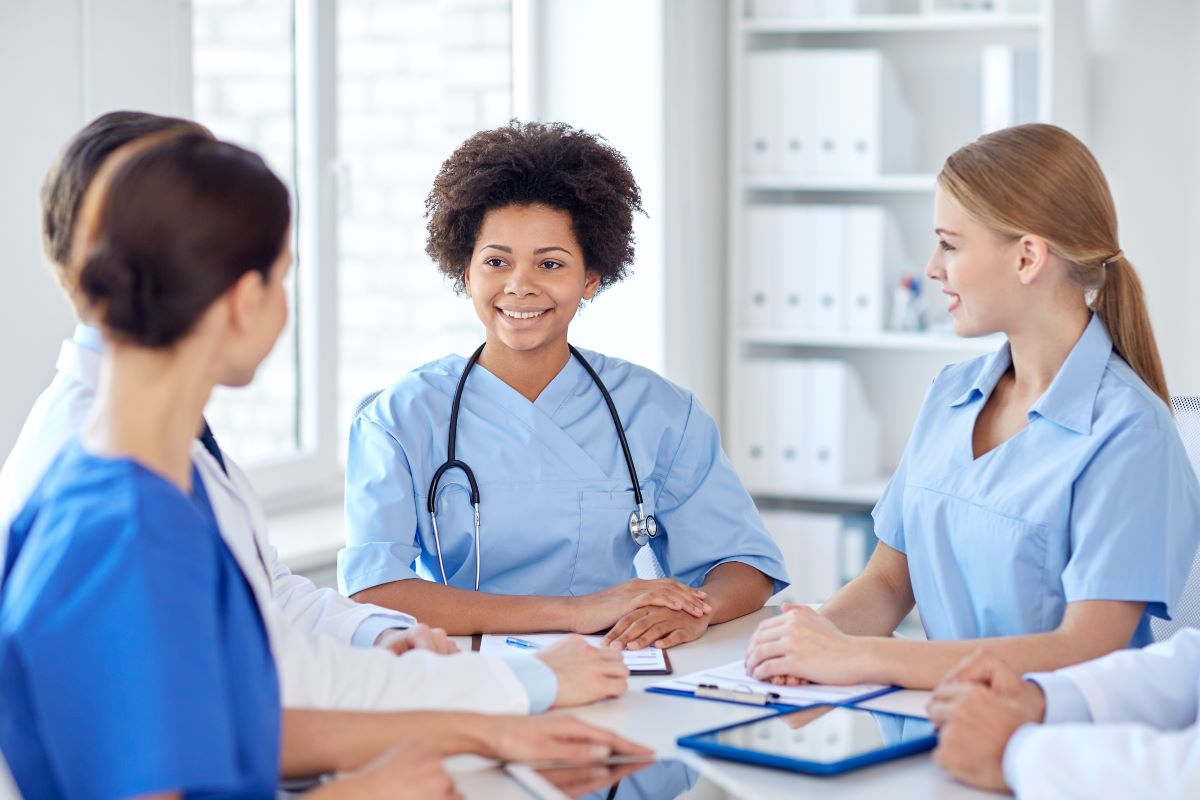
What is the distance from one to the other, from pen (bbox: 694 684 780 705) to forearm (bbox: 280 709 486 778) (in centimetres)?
29

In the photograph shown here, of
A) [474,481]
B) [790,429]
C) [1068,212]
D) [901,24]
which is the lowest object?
[790,429]

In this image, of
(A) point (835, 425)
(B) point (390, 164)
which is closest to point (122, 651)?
(B) point (390, 164)

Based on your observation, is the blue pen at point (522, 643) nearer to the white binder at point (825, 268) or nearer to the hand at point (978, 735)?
the hand at point (978, 735)

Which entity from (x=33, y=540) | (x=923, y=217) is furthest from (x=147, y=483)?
(x=923, y=217)

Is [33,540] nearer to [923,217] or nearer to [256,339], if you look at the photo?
[256,339]

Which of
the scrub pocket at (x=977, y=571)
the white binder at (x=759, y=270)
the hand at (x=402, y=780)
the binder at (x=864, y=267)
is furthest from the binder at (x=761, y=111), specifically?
the hand at (x=402, y=780)

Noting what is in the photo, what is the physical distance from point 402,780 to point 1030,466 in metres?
0.85

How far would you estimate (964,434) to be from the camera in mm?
1674

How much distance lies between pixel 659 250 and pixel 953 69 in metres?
0.97

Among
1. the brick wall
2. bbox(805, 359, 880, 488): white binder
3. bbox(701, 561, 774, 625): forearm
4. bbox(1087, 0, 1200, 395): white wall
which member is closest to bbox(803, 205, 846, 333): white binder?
bbox(805, 359, 880, 488): white binder

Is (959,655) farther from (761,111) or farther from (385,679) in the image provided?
(761,111)

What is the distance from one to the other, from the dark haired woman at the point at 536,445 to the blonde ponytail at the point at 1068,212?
56cm

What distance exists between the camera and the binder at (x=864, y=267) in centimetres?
346

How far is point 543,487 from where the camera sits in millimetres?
1836
